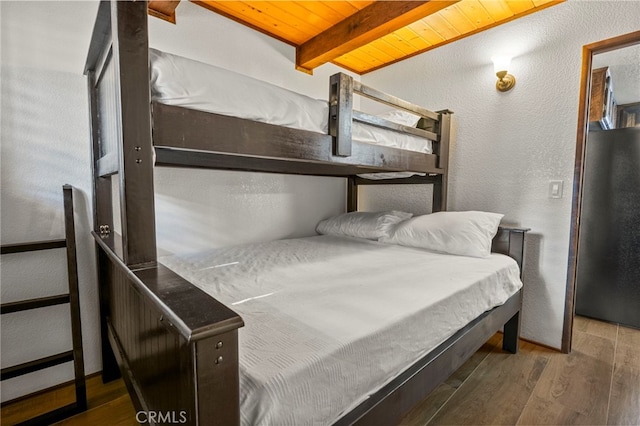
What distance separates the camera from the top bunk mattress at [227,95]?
94cm

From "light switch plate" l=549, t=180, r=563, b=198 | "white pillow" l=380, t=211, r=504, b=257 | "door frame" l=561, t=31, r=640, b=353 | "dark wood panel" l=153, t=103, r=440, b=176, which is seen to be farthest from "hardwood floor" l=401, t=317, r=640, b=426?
"dark wood panel" l=153, t=103, r=440, b=176

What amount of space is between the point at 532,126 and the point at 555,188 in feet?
1.39

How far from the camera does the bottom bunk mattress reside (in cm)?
67

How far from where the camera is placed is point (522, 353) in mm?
1850

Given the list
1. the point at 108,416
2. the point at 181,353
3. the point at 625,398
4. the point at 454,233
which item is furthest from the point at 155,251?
the point at 625,398

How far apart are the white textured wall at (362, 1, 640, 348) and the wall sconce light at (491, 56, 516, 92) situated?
0.04 metres

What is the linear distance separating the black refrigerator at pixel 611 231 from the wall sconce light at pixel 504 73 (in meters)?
0.87

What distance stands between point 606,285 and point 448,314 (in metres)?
2.04

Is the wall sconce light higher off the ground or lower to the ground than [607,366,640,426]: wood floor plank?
higher

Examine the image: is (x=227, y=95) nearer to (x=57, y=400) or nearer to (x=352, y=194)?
(x=57, y=400)

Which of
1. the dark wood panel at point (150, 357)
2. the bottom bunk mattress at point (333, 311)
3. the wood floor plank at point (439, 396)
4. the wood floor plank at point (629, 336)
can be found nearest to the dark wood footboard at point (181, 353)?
the dark wood panel at point (150, 357)

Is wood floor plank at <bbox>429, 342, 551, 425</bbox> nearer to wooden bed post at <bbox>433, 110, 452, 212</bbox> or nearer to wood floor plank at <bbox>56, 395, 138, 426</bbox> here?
wooden bed post at <bbox>433, 110, 452, 212</bbox>

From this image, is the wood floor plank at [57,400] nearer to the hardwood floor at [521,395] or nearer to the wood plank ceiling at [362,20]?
the hardwood floor at [521,395]

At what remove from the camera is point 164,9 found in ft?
5.78
